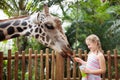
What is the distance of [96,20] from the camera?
957 cm

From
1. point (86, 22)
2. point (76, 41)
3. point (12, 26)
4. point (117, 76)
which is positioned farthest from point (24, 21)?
point (86, 22)

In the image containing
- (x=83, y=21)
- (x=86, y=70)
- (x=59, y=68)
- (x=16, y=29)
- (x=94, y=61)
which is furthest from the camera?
(x=83, y=21)

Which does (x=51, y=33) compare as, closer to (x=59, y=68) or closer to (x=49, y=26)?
(x=49, y=26)

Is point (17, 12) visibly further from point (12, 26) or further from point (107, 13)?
point (12, 26)

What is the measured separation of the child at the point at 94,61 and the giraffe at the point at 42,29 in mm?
449

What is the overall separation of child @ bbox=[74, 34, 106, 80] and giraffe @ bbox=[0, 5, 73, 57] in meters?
0.45

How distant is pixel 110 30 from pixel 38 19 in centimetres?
564

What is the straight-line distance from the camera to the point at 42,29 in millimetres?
3908

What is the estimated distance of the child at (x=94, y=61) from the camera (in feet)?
10.8

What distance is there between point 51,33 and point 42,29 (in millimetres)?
155

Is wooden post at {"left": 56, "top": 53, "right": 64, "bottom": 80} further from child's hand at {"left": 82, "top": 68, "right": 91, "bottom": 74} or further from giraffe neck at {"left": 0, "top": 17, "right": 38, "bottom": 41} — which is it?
child's hand at {"left": 82, "top": 68, "right": 91, "bottom": 74}

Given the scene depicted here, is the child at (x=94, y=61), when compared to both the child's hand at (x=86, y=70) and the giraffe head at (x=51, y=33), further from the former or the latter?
the giraffe head at (x=51, y=33)

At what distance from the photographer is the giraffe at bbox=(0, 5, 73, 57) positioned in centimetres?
381

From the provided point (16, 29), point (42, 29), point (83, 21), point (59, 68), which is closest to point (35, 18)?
point (42, 29)
